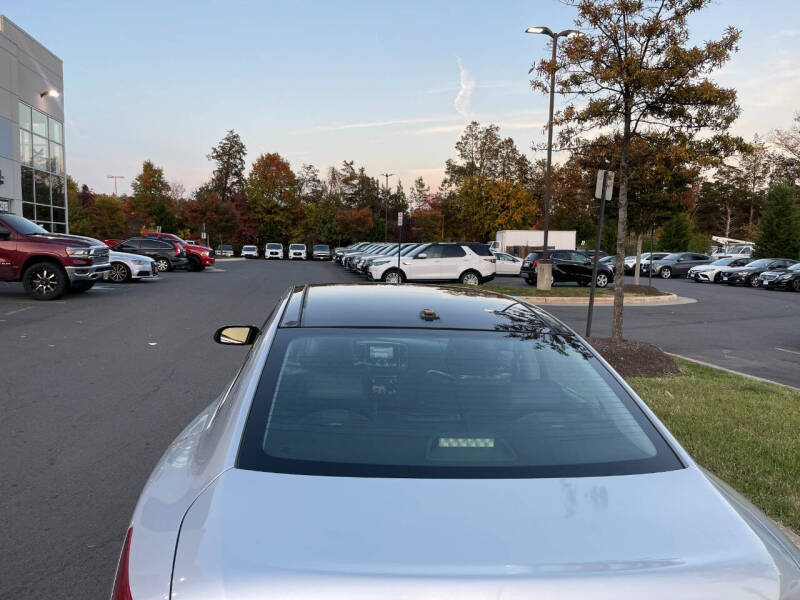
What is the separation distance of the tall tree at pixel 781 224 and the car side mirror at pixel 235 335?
148ft

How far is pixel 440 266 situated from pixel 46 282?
1398 centimetres

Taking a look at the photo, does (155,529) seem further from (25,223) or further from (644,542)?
(25,223)

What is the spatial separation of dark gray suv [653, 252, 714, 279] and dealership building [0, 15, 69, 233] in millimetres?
35480

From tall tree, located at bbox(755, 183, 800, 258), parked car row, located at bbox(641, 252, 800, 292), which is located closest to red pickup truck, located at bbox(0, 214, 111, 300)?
parked car row, located at bbox(641, 252, 800, 292)

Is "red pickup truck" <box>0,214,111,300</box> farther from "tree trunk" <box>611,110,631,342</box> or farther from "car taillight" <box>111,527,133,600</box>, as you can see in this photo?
"car taillight" <box>111,527,133,600</box>

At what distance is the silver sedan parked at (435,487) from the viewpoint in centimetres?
140

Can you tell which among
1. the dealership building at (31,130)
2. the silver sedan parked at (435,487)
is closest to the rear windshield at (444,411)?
the silver sedan parked at (435,487)

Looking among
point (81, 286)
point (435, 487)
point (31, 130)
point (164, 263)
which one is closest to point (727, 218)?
point (164, 263)

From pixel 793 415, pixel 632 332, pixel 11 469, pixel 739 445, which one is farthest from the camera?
pixel 632 332

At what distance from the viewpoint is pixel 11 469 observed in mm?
4637

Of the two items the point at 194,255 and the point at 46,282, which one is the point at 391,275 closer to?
the point at 46,282

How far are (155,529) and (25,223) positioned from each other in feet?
55.9

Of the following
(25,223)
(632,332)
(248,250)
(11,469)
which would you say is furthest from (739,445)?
(248,250)

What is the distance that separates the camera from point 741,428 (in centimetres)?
571
